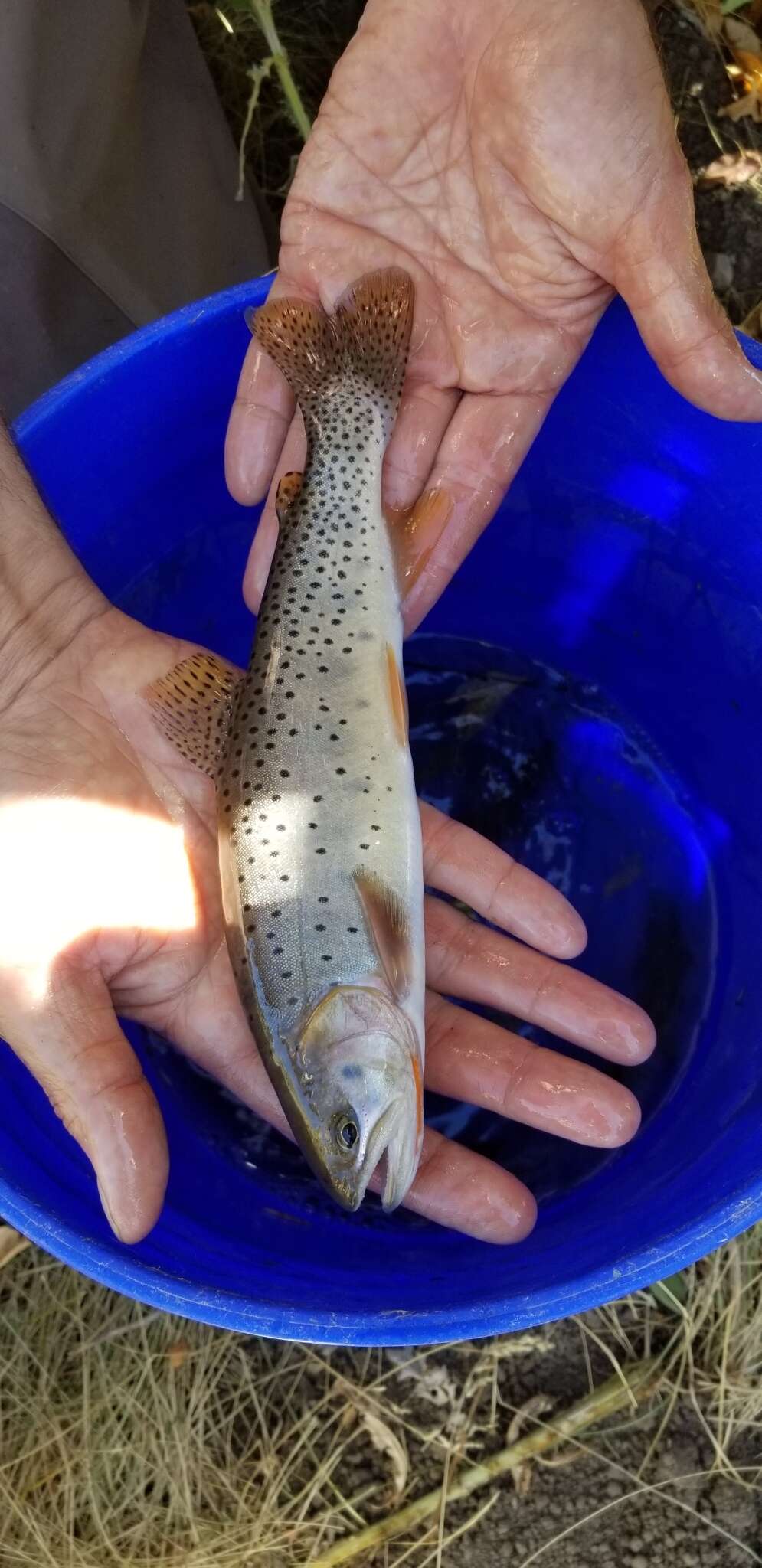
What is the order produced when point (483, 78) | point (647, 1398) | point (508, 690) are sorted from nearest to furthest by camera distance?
point (483, 78)
point (647, 1398)
point (508, 690)

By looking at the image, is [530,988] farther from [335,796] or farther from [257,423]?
[257,423]

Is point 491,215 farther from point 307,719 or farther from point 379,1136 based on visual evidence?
point 379,1136

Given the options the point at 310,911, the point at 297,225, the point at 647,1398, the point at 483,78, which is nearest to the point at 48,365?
the point at 297,225

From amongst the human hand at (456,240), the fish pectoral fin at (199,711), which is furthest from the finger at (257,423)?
the fish pectoral fin at (199,711)

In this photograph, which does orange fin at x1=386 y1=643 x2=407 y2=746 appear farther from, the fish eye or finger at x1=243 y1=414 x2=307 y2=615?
the fish eye

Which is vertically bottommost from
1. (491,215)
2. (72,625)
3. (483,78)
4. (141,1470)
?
(141,1470)

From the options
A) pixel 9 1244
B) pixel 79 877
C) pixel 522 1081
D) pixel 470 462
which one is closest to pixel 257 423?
pixel 470 462
